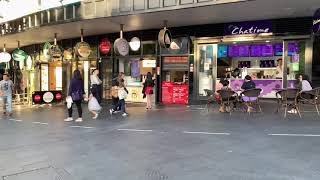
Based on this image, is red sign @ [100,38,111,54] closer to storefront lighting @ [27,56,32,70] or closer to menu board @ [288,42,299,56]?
menu board @ [288,42,299,56]

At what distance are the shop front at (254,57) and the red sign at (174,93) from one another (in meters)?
0.72

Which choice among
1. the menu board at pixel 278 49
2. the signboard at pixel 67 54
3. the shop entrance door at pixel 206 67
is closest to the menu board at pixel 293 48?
the menu board at pixel 278 49

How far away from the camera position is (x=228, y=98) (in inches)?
515

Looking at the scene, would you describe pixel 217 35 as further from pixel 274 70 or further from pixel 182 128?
pixel 182 128

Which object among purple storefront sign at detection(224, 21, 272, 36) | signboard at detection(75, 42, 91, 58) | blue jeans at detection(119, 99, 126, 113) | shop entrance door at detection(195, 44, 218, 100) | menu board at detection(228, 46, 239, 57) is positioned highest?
purple storefront sign at detection(224, 21, 272, 36)

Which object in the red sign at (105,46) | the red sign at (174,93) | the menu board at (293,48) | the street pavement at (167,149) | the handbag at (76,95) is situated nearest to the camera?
the street pavement at (167,149)

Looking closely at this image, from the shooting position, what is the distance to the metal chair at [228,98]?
42.2ft

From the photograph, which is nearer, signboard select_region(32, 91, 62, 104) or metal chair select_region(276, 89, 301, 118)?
metal chair select_region(276, 89, 301, 118)

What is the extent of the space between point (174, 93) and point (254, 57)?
421cm

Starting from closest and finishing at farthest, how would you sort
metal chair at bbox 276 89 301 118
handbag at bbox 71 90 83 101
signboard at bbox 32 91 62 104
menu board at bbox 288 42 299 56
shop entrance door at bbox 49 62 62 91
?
1. metal chair at bbox 276 89 301 118
2. handbag at bbox 71 90 83 101
3. menu board at bbox 288 42 299 56
4. signboard at bbox 32 91 62 104
5. shop entrance door at bbox 49 62 62 91

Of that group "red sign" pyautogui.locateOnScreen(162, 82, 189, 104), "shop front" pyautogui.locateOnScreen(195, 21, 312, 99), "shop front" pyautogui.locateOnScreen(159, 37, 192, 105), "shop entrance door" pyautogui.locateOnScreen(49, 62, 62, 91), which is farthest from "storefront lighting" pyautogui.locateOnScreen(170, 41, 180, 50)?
"shop entrance door" pyautogui.locateOnScreen(49, 62, 62, 91)

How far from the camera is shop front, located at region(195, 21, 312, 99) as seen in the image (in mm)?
15195

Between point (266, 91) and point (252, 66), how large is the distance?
147cm

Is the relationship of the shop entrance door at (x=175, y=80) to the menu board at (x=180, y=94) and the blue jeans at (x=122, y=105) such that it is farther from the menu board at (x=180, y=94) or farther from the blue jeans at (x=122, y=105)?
the blue jeans at (x=122, y=105)
